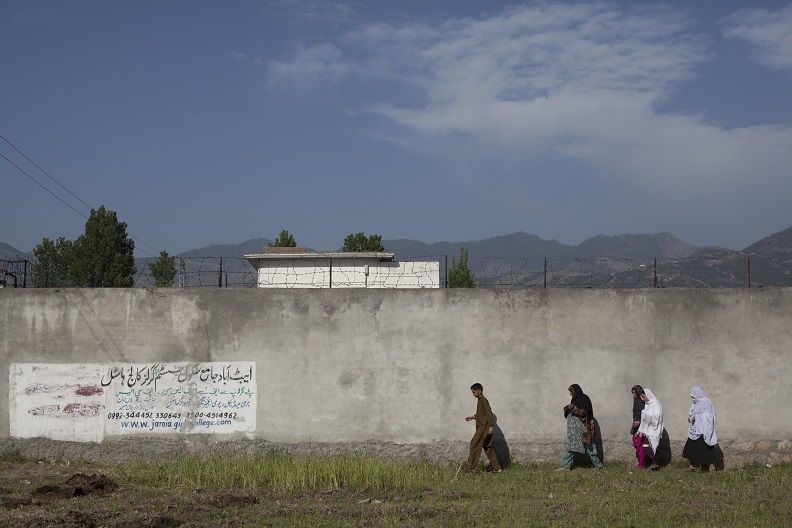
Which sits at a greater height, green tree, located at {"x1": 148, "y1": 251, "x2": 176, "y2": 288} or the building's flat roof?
the building's flat roof

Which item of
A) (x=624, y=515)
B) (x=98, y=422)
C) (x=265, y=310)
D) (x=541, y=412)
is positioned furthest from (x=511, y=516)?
(x=98, y=422)

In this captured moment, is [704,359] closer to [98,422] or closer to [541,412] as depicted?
[541,412]

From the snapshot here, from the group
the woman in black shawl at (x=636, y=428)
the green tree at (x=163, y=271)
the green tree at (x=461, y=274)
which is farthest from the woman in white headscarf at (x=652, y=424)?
the green tree at (x=461, y=274)

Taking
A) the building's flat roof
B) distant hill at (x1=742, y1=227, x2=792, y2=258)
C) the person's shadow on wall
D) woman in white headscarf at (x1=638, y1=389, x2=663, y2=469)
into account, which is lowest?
the person's shadow on wall

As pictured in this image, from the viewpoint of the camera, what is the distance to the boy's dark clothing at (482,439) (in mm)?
11969

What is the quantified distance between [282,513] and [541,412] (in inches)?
198

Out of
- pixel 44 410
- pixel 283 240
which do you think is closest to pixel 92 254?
pixel 283 240

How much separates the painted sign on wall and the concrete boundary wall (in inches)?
5.9

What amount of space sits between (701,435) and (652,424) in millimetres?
712

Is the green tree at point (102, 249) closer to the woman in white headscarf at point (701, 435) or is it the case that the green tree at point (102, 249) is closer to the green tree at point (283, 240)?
the green tree at point (283, 240)

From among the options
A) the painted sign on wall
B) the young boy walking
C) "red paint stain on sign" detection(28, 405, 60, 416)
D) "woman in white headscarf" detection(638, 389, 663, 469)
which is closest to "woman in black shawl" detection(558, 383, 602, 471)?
"woman in white headscarf" detection(638, 389, 663, 469)

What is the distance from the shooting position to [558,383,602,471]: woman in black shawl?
12.0 m

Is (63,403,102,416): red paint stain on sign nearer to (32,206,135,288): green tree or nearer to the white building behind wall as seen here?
the white building behind wall

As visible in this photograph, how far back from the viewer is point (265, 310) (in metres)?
13.1
